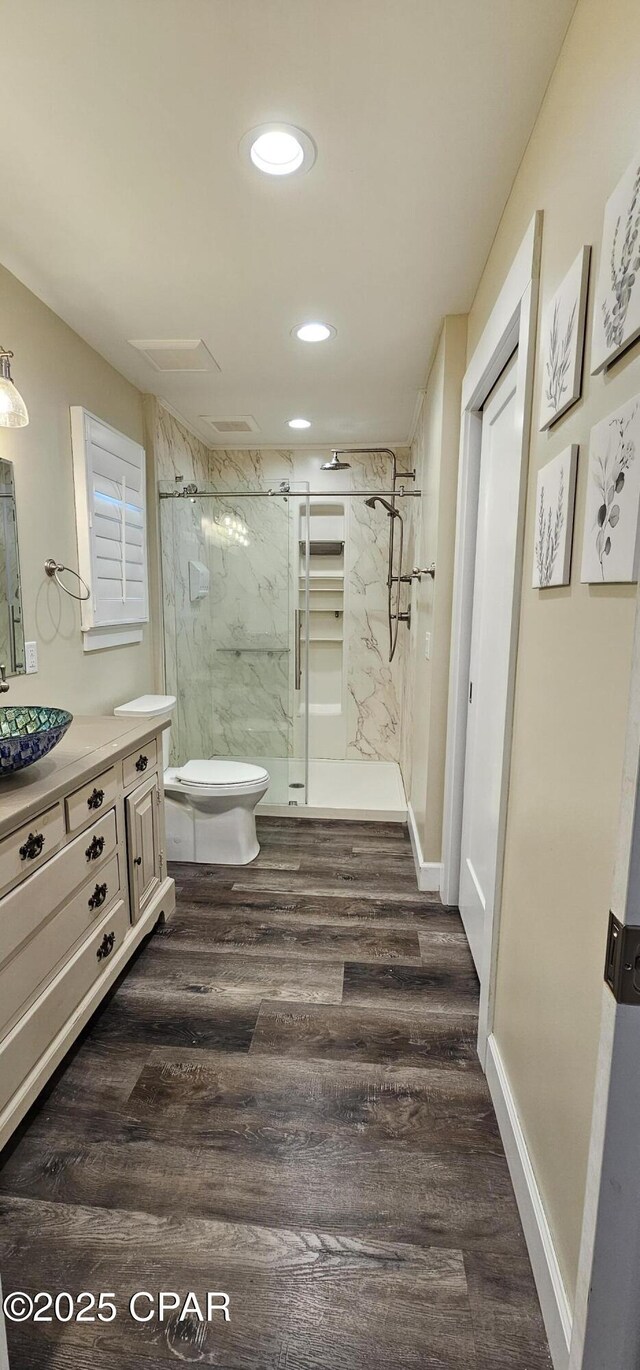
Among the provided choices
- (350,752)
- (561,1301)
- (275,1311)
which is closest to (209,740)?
(350,752)

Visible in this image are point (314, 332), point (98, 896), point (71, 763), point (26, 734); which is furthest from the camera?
point (314, 332)

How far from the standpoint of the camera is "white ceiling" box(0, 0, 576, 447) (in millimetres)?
1103

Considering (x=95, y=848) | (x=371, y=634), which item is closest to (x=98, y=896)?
(x=95, y=848)

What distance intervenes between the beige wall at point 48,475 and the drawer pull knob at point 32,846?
2.40 feet

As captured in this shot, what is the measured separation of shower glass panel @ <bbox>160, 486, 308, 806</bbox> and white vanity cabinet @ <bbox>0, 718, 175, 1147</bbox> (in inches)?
52.4

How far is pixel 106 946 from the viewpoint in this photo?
1767mm

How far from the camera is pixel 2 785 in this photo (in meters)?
1.40

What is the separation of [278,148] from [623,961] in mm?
1882

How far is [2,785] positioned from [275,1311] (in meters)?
1.22

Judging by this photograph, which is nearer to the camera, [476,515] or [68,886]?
[68,886]

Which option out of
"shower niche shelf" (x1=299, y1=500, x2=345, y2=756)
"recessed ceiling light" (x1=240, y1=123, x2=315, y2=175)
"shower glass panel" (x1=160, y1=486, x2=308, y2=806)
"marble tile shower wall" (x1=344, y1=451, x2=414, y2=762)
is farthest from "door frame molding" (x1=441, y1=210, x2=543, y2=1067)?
"shower niche shelf" (x1=299, y1=500, x2=345, y2=756)

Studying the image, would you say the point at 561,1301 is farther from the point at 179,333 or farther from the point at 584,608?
the point at 179,333

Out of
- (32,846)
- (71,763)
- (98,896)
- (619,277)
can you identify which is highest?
(619,277)

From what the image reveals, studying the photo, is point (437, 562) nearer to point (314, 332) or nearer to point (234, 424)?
point (314, 332)
